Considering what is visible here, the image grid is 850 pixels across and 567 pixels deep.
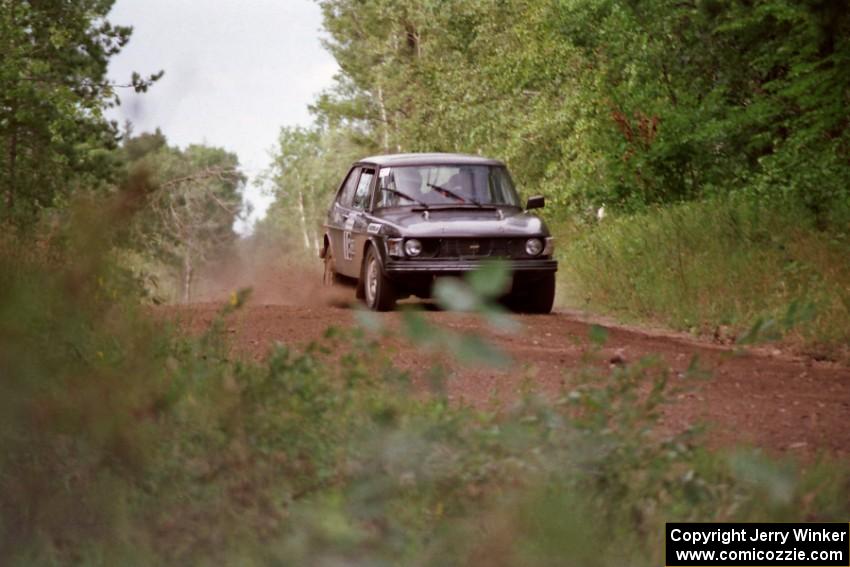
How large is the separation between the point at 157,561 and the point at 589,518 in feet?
4.64

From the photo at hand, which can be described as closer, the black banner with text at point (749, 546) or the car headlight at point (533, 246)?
the black banner with text at point (749, 546)

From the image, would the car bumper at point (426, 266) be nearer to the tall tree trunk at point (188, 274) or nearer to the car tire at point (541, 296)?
the car tire at point (541, 296)

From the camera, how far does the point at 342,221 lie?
17.8m

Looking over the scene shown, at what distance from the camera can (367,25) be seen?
Answer: 57500 mm

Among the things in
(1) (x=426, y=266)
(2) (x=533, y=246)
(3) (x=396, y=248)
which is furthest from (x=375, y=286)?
(2) (x=533, y=246)

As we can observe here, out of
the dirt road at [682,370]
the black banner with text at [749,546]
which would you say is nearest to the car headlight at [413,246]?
the dirt road at [682,370]

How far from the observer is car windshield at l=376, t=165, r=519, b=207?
1666 centimetres

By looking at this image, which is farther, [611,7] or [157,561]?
[611,7]

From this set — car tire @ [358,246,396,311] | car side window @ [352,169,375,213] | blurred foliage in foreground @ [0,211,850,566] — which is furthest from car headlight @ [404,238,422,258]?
blurred foliage in foreground @ [0,211,850,566]

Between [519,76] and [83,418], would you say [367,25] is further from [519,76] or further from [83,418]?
[83,418]

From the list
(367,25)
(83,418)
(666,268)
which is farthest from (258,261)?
(367,25)

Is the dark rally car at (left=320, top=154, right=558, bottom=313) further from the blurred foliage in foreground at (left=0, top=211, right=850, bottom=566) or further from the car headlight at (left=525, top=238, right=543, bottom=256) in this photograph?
the blurred foliage in foreground at (left=0, top=211, right=850, bottom=566)

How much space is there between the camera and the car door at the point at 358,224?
16.7 meters

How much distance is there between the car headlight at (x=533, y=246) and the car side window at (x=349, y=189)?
2581 millimetres
